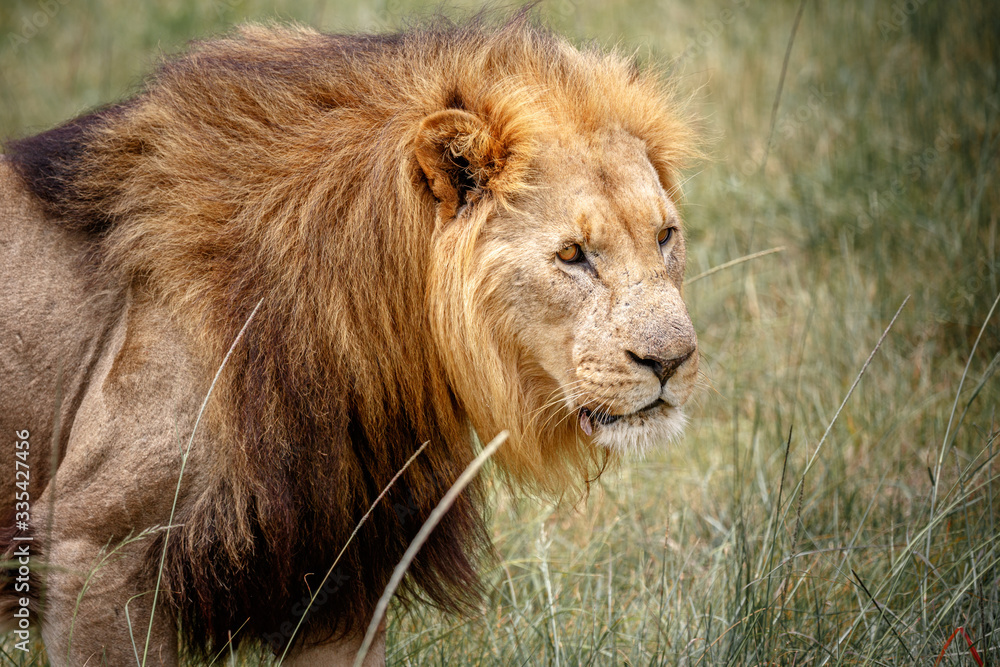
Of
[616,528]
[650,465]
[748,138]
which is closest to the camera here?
[616,528]

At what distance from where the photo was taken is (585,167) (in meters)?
2.54

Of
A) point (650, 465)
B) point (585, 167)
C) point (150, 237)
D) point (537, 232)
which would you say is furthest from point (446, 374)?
point (650, 465)

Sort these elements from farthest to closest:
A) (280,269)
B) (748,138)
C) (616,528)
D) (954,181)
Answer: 1. (748,138)
2. (954,181)
3. (616,528)
4. (280,269)

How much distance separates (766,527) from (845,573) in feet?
1.52

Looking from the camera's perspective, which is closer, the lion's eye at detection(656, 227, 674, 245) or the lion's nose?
the lion's nose

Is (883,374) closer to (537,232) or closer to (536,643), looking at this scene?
(536,643)

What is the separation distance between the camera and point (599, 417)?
8.42 feet

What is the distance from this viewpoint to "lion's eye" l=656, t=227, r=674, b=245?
105 inches

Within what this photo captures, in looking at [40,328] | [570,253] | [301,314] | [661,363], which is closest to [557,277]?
[570,253]

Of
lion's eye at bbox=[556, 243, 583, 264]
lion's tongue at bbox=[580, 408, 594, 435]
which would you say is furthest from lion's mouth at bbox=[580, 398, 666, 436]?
lion's eye at bbox=[556, 243, 583, 264]

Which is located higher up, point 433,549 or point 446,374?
point 446,374

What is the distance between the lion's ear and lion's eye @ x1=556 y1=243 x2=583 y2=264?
0.29 meters

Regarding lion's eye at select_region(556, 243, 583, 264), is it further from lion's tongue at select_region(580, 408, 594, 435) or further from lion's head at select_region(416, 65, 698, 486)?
lion's tongue at select_region(580, 408, 594, 435)

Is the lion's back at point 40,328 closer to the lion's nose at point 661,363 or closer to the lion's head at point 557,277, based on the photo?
the lion's head at point 557,277
